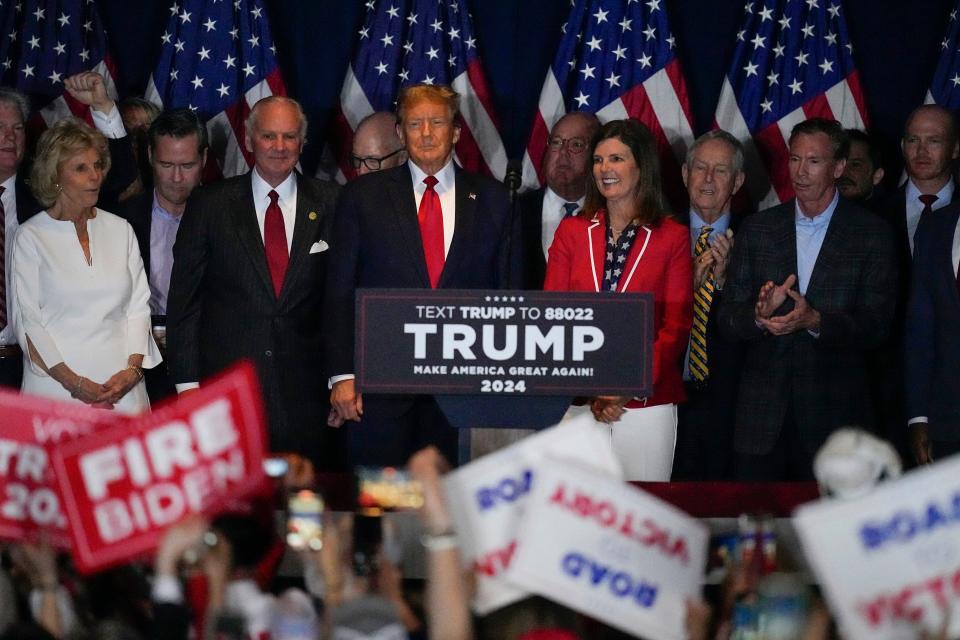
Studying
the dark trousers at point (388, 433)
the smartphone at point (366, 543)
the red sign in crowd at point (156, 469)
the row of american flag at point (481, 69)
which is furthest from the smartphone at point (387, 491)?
the row of american flag at point (481, 69)

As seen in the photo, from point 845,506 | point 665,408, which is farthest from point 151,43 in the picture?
point 845,506

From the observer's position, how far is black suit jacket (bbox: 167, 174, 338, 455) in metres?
4.68

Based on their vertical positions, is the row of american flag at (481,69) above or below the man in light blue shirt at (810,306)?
above

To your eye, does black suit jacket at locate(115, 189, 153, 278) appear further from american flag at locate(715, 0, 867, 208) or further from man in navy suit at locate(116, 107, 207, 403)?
american flag at locate(715, 0, 867, 208)

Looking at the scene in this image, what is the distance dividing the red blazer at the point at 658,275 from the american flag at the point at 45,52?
233cm

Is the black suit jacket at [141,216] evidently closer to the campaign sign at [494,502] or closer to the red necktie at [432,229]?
the red necktie at [432,229]

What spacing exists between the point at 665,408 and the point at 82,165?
6.42 feet

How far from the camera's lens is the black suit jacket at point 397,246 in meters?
4.34

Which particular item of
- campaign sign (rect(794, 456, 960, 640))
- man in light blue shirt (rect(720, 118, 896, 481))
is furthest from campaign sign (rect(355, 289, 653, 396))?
man in light blue shirt (rect(720, 118, 896, 481))

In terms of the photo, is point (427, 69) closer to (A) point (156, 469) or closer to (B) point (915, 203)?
(B) point (915, 203)

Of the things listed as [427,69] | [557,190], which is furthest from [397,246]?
[427,69]

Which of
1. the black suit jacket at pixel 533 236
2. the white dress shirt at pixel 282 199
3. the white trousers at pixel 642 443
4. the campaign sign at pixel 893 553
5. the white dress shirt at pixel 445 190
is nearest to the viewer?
the campaign sign at pixel 893 553

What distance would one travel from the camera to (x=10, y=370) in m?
5.00

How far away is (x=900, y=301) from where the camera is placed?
532 cm
